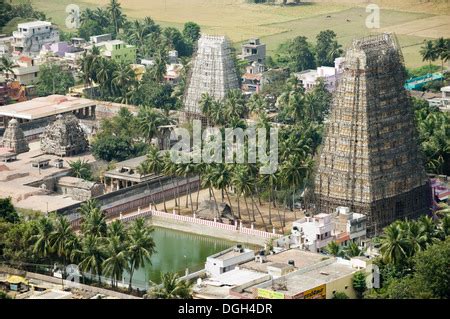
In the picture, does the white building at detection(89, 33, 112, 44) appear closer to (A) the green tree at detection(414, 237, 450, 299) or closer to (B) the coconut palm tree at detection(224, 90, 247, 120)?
(B) the coconut palm tree at detection(224, 90, 247, 120)

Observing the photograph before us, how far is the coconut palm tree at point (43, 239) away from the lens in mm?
102250

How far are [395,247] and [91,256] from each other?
759 inches

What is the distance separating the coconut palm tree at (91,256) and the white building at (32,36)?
8156cm

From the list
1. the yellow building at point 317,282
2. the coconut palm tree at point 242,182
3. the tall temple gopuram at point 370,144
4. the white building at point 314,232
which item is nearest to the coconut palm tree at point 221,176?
the coconut palm tree at point 242,182

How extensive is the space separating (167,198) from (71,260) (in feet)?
87.5

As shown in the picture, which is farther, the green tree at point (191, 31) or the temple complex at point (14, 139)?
the green tree at point (191, 31)

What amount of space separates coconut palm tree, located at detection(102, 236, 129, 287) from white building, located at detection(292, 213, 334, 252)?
14517 mm

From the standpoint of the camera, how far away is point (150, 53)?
178 meters

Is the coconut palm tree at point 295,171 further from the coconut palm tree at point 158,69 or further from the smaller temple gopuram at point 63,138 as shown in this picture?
the coconut palm tree at point 158,69

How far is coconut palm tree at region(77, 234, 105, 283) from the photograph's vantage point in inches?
3917

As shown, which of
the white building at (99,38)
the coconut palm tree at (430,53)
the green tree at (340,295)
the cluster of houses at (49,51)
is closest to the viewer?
the green tree at (340,295)

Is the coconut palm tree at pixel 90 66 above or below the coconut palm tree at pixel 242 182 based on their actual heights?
above

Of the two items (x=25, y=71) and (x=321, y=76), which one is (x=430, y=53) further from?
(x=25, y=71)
